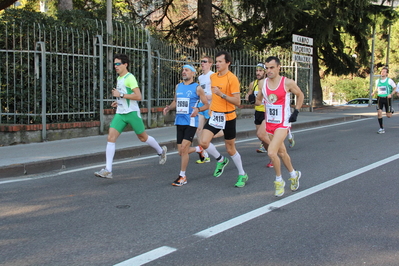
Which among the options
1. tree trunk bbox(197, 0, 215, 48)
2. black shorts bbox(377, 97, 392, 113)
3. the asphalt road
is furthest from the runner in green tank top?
tree trunk bbox(197, 0, 215, 48)

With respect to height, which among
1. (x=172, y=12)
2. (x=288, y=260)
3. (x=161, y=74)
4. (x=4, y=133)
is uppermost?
(x=172, y=12)

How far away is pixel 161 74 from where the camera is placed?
45.4ft

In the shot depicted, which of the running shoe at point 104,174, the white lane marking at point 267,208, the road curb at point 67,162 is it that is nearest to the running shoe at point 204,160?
the road curb at point 67,162

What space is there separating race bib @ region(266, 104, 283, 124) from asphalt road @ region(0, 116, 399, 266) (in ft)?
3.25

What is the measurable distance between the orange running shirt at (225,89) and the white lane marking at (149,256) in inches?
113

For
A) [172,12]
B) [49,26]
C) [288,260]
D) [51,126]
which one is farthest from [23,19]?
[172,12]

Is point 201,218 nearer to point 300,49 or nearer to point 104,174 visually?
Result: point 104,174

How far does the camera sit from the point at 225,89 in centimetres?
638

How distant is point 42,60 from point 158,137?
10.7ft

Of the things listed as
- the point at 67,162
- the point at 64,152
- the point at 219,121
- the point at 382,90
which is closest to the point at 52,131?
the point at 64,152

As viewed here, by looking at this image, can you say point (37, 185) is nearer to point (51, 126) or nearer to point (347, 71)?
point (51, 126)

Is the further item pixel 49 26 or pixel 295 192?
pixel 49 26

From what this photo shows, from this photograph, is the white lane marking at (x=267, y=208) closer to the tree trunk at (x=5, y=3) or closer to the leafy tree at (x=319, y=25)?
the tree trunk at (x=5, y=3)

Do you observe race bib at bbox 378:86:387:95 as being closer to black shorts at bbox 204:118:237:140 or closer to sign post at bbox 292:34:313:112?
sign post at bbox 292:34:313:112
